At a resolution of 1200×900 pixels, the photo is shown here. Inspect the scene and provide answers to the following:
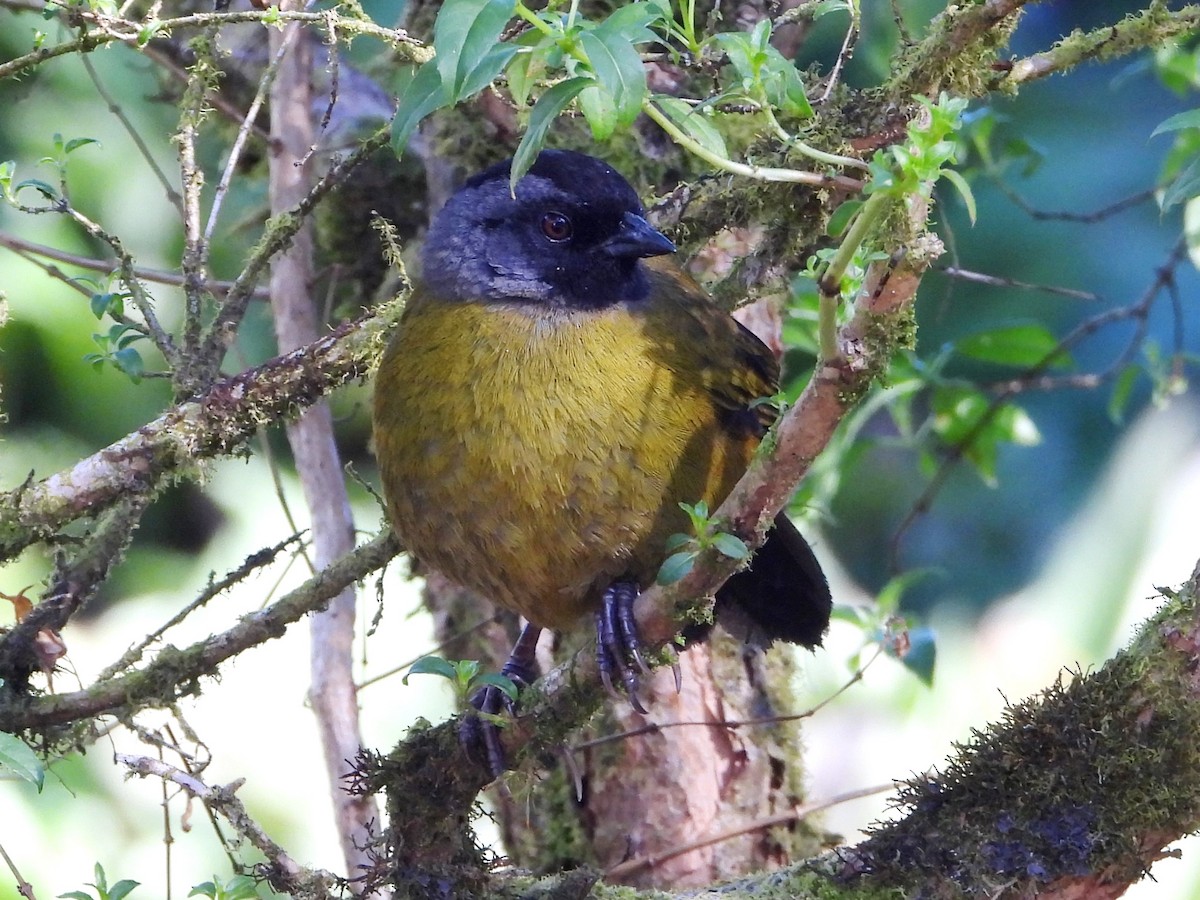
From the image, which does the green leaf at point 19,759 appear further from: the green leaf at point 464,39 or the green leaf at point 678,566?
the green leaf at point 464,39

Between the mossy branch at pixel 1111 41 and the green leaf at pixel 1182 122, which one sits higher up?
the mossy branch at pixel 1111 41

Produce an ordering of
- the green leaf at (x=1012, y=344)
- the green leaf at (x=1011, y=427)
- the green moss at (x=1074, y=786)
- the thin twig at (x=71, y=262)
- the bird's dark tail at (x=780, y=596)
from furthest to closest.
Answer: the green leaf at (x=1011, y=427) < the green leaf at (x=1012, y=344) < the thin twig at (x=71, y=262) < the bird's dark tail at (x=780, y=596) < the green moss at (x=1074, y=786)

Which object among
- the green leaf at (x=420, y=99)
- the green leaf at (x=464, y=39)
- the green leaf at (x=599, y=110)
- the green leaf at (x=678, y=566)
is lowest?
the green leaf at (x=678, y=566)

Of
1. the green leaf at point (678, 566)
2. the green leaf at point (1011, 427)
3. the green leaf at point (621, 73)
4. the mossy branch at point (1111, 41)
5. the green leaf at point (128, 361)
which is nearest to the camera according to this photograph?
the green leaf at point (621, 73)

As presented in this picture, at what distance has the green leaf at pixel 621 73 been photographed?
151 cm

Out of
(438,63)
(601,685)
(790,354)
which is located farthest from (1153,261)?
(438,63)

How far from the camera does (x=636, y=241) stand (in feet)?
8.62

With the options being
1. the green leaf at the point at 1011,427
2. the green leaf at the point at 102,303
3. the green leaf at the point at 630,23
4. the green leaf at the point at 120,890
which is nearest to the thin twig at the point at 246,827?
the green leaf at the point at 120,890

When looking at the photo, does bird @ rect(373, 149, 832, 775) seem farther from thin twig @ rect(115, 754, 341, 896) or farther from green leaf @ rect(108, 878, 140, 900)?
green leaf @ rect(108, 878, 140, 900)

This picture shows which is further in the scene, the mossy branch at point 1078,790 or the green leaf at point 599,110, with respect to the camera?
the mossy branch at point 1078,790

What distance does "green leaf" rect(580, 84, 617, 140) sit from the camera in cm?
157

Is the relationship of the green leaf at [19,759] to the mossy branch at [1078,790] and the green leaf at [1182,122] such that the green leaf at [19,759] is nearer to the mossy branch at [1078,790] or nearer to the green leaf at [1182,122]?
the mossy branch at [1078,790]

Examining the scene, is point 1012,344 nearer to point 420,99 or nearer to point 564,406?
point 564,406

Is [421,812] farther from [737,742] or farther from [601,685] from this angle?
[737,742]
